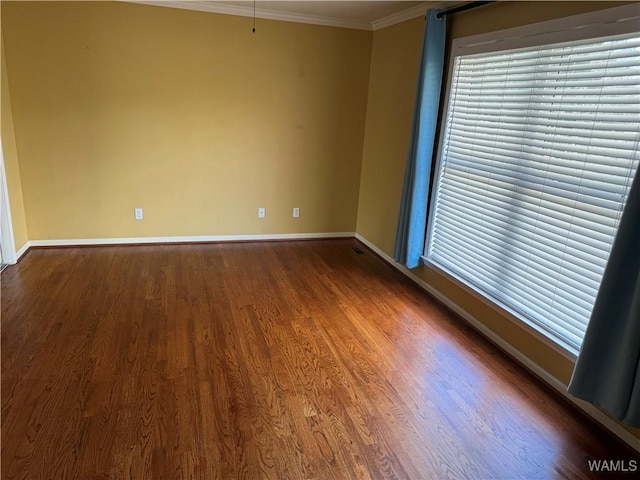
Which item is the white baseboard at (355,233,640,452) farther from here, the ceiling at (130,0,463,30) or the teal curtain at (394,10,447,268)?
the ceiling at (130,0,463,30)

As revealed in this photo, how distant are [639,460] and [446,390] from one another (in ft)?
2.86

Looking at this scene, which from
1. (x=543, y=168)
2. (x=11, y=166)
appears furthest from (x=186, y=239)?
(x=543, y=168)

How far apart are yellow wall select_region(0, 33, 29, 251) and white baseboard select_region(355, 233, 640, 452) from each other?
351cm

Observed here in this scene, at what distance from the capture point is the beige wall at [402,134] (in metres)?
2.48

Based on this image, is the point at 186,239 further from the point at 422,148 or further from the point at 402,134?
the point at 422,148

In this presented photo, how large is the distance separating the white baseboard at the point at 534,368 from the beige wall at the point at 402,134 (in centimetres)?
3

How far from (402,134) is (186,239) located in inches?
96.8

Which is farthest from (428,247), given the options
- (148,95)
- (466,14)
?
(148,95)

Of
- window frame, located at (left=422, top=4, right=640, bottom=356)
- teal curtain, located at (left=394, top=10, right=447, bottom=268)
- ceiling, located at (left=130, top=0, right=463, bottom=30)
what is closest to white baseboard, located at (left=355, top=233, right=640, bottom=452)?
window frame, located at (left=422, top=4, right=640, bottom=356)

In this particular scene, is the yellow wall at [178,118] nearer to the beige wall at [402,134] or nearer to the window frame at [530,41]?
the beige wall at [402,134]

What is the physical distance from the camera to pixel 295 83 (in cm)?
445

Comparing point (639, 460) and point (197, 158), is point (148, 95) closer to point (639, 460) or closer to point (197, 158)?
point (197, 158)

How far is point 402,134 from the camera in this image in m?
3.95

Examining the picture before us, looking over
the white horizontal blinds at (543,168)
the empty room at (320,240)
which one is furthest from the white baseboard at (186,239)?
the white horizontal blinds at (543,168)
